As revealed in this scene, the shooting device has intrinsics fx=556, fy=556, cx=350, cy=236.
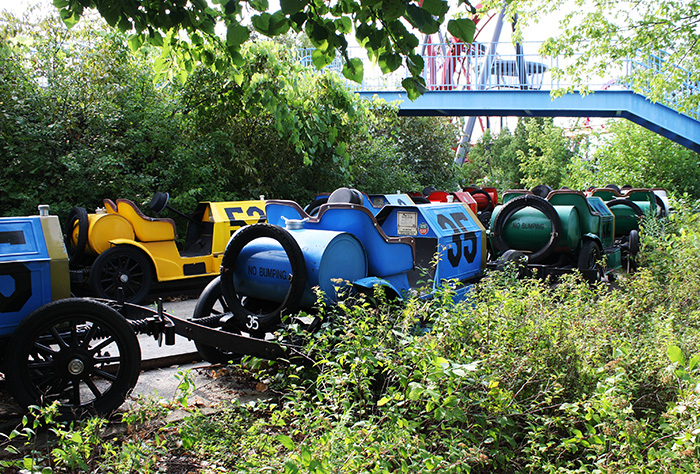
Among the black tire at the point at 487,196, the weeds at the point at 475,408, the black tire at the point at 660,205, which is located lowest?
the weeds at the point at 475,408

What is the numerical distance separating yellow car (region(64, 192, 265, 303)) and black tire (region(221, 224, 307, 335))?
3.26 meters

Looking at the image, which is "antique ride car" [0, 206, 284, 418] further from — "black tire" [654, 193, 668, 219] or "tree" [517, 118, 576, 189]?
"tree" [517, 118, 576, 189]

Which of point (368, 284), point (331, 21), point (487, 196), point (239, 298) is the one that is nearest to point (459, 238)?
point (368, 284)

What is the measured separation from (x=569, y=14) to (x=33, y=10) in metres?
12.0

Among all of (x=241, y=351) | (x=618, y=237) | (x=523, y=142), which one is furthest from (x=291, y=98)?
(x=523, y=142)

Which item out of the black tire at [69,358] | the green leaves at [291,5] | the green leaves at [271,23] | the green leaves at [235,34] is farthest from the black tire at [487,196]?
the black tire at [69,358]

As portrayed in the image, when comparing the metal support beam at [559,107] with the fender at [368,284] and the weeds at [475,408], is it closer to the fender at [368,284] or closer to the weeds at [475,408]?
the fender at [368,284]

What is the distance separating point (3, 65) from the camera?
30.3 ft

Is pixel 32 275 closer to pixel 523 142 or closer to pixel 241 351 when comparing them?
pixel 241 351

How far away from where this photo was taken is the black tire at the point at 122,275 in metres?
7.59

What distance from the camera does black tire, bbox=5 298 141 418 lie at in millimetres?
3764

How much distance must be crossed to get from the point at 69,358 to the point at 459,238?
4.21 m

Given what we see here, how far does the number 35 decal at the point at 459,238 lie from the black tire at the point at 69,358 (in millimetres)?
3581

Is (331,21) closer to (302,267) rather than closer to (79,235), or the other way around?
(302,267)
